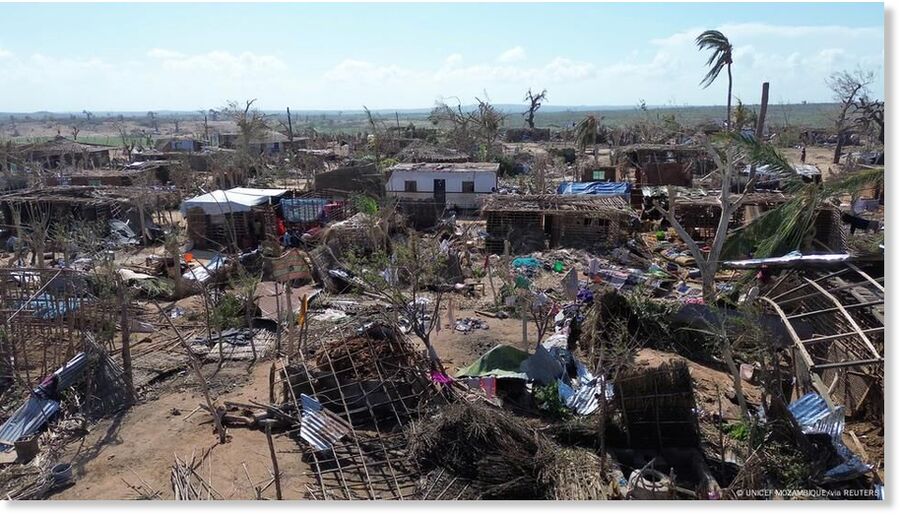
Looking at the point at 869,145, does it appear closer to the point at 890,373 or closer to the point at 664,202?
the point at 664,202

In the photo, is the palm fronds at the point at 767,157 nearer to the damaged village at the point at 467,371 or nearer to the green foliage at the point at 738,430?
the damaged village at the point at 467,371

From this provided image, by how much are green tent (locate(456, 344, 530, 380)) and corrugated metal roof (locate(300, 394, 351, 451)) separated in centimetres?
219

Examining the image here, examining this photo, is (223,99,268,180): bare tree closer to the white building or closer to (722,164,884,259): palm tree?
the white building

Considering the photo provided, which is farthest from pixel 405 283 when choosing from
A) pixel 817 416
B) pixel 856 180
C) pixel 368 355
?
pixel 856 180

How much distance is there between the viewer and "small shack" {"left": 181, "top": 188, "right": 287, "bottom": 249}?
2056 centimetres

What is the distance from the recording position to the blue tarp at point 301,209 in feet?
72.0

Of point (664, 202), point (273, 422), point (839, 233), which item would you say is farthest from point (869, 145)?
point (273, 422)

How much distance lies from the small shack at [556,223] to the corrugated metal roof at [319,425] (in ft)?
36.3

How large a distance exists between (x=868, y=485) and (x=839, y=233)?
1157cm

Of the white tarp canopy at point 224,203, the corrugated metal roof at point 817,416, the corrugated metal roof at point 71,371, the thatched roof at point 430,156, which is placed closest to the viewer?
the corrugated metal roof at point 817,416

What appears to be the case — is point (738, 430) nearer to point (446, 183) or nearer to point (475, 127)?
point (446, 183)

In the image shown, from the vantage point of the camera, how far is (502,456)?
8.04 m

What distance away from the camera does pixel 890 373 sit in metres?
5.96

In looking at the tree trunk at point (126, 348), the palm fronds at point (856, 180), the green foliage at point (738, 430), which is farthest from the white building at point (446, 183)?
→ the palm fronds at point (856, 180)
